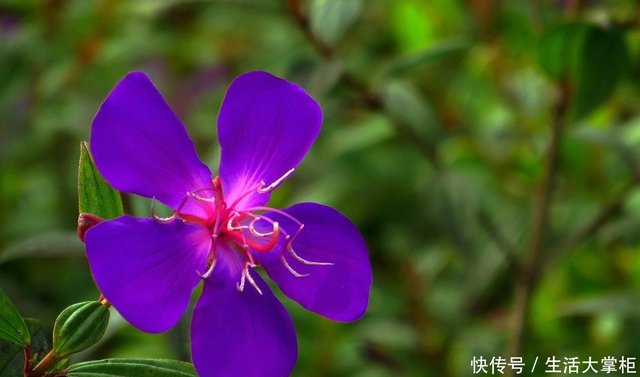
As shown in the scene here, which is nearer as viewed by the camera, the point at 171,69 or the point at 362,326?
the point at 362,326

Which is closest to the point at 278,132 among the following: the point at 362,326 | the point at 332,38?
the point at 332,38

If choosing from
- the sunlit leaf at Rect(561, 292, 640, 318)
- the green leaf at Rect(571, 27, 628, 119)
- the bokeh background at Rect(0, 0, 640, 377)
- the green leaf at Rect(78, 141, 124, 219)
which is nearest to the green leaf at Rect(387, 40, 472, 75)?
the bokeh background at Rect(0, 0, 640, 377)

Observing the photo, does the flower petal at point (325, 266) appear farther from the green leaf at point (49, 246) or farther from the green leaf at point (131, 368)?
the green leaf at point (49, 246)

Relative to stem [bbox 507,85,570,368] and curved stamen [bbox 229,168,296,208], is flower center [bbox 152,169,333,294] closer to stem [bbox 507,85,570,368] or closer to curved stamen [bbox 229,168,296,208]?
curved stamen [bbox 229,168,296,208]

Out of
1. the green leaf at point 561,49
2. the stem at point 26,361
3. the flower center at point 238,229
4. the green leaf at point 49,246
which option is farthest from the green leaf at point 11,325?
the green leaf at point 561,49

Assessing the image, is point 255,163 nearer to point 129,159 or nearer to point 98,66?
point 129,159

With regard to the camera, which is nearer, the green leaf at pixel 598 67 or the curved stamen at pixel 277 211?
the curved stamen at pixel 277 211
